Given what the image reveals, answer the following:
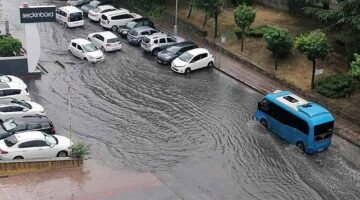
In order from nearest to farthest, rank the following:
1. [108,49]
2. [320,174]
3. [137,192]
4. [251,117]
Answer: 1. [137,192]
2. [320,174]
3. [251,117]
4. [108,49]

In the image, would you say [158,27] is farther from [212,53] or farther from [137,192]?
[137,192]

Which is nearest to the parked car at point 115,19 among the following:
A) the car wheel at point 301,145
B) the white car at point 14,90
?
the white car at point 14,90

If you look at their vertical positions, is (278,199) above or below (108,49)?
below

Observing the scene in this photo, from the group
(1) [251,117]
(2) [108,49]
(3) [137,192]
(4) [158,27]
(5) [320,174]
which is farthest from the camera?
(4) [158,27]

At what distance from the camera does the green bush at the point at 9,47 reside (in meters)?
45.1

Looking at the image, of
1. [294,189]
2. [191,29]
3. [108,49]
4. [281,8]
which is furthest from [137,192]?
[281,8]

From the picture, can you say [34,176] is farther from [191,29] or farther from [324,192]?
[191,29]

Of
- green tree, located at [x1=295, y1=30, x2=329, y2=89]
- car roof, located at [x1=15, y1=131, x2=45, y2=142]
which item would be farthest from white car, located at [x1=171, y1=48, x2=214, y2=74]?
car roof, located at [x1=15, y1=131, x2=45, y2=142]

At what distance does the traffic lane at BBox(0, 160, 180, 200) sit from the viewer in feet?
96.7

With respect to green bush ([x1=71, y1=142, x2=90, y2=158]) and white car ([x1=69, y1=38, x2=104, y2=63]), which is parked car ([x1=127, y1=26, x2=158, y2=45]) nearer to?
white car ([x1=69, y1=38, x2=104, y2=63])

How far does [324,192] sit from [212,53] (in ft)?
71.0

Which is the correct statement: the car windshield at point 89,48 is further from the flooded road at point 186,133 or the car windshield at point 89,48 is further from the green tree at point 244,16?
the green tree at point 244,16

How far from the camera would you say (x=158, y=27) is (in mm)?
56844

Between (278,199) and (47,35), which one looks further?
(47,35)
